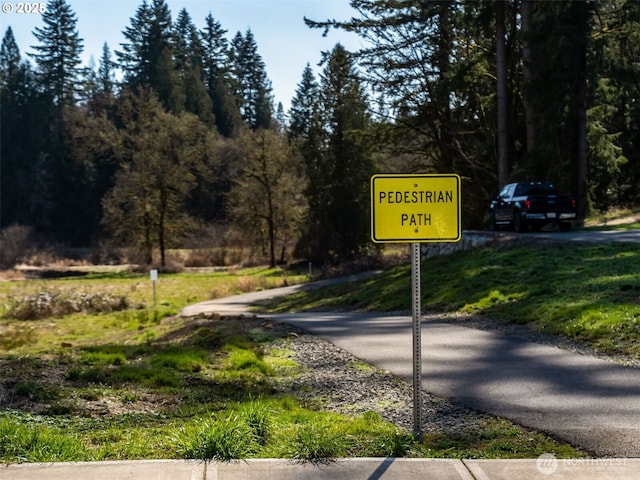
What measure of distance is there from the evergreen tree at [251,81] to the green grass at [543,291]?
337 ft

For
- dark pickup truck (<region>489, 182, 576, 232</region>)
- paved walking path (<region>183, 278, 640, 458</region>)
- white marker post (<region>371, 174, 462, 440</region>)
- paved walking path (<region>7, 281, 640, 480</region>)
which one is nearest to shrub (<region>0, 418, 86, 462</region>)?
paved walking path (<region>7, 281, 640, 480</region>)

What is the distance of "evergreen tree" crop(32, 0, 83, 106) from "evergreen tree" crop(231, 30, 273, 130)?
27.9 m

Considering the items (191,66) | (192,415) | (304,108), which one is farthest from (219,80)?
(192,415)

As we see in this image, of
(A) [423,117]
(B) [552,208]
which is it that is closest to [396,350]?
(B) [552,208]

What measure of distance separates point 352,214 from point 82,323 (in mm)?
28911

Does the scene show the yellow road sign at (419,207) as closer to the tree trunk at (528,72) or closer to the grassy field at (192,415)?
the grassy field at (192,415)

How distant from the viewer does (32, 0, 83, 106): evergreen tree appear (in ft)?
345

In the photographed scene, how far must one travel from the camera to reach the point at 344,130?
5297cm

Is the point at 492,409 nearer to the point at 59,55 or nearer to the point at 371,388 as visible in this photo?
the point at 371,388

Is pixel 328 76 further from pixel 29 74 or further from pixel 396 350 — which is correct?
pixel 29 74

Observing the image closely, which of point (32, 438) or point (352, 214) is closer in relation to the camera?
point (32, 438)

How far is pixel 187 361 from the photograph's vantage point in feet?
34.1

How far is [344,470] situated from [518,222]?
2326 cm

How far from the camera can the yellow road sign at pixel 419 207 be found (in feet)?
20.2
